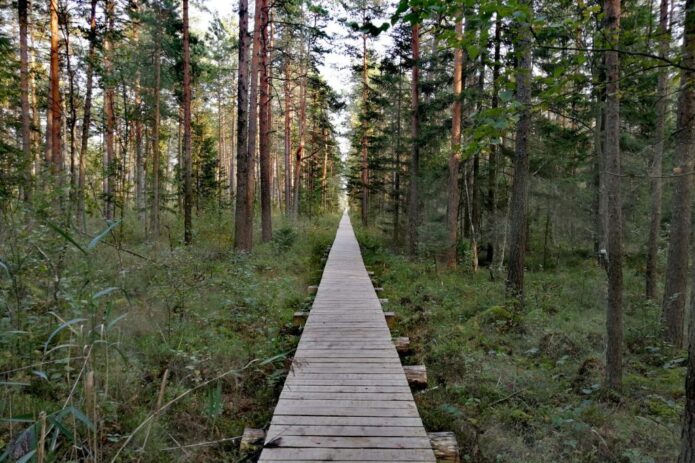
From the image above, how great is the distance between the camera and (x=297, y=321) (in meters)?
6.59

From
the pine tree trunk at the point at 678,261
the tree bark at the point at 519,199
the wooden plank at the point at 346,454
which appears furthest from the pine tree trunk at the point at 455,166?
the wooden plank at the point at 346,454

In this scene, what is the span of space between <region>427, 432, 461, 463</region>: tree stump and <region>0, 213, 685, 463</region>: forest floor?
0.48m

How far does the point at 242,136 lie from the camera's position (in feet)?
35.3

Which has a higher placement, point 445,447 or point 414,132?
point 414,132

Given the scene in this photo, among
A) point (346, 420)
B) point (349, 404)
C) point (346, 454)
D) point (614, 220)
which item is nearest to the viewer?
point (346, 454)

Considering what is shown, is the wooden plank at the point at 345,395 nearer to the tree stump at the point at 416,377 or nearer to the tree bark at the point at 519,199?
the tree stump at the point at 416,377

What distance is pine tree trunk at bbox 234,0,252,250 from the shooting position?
10406mm

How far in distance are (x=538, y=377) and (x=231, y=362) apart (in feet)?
13.0

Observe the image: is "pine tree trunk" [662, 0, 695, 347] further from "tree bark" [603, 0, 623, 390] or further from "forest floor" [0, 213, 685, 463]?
"tree bark" [603, 0, 623, 390]

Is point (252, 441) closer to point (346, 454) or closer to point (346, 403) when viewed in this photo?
point (346, 454)

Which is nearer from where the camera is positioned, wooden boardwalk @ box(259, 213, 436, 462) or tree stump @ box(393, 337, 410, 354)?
wooden boardwalk @ box(259, 213, 436, 462)

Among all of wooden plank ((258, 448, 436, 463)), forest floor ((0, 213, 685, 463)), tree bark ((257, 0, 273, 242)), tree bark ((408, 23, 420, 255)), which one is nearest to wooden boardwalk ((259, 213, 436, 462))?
wooden plank ((258, 448, 436, 463))

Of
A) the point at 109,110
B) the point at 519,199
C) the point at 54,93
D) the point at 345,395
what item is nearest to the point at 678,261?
the point at 519,199

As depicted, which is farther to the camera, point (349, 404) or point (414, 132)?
point (414, 132)
